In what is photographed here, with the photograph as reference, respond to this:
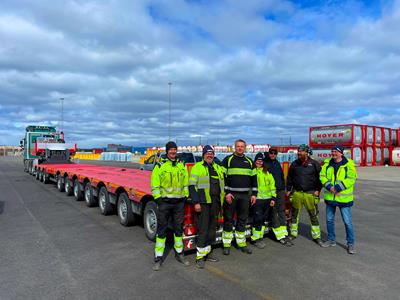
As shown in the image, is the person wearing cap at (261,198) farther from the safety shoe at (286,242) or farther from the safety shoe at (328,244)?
the safety shoe at (328,244)

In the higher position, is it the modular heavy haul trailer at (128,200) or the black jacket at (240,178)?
the black jacket at (240,178)

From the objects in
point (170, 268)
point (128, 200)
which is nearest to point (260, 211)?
point (170, 268)

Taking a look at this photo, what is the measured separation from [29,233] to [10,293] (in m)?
3.00

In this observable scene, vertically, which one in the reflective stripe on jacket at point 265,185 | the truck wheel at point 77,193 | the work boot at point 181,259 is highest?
the reflective stripe on jacket at point 265,185

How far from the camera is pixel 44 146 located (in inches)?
782

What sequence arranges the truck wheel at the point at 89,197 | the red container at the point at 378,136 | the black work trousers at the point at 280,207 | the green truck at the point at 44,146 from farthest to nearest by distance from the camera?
the red container at the point at 378,136 < the green truck at the point at 44,146 < the truck wheel at the point at 89,197 < the black work trousers at the point at 280,207

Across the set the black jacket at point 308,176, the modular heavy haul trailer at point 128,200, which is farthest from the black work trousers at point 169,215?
the black jacket at point 308,176

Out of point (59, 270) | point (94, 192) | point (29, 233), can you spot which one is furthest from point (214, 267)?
point (94, 192)

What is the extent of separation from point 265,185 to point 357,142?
3017 centimetres

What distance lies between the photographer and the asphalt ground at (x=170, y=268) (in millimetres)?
3908

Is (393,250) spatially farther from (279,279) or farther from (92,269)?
(92,269)

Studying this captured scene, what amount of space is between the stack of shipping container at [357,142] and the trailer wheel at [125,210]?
87.0 feet

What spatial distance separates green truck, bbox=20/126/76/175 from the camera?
729 inches

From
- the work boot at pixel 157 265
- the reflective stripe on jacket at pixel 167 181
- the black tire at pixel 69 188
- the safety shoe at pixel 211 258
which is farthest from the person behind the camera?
the black tire at pixel 69 188
